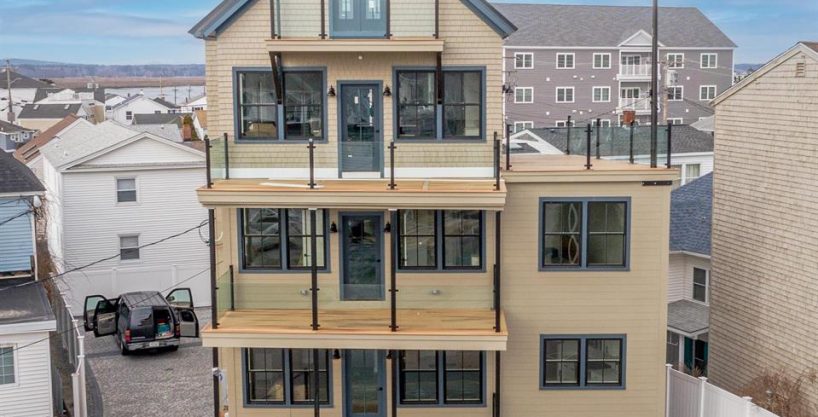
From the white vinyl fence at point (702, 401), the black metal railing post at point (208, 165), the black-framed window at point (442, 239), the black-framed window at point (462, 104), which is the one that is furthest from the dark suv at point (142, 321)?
the white vinyl fence at point (702, 401)

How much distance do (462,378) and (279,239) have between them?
4.67 metres

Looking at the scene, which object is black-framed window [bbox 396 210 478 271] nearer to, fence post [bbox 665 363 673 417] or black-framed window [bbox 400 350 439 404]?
black-framed window [bbox 400 350 439 404]

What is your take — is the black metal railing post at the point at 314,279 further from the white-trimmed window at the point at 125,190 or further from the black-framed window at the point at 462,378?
the white-trimmed window at the point at 125,190

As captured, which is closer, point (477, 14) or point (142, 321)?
point (477, 14)

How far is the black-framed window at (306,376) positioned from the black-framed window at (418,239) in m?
2.55

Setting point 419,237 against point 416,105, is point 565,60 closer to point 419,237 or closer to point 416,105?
point 416,105

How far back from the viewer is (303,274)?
62.2ft

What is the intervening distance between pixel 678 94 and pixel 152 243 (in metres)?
59.5

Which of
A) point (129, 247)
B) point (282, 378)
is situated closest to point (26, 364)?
point (282, 378)

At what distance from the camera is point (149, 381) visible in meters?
26.8

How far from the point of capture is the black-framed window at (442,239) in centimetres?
1881

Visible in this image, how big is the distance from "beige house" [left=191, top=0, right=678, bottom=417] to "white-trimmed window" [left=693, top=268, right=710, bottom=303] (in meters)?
9.94

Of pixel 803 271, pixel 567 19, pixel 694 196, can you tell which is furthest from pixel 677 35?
pixel 803 271

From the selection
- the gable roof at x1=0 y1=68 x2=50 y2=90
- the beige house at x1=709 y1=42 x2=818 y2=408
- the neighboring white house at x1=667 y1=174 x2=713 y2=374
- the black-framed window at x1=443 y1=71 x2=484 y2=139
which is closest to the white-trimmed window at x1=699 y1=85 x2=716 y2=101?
the neighboring white house at x1=667 y1=174 x2=713 y2=374
